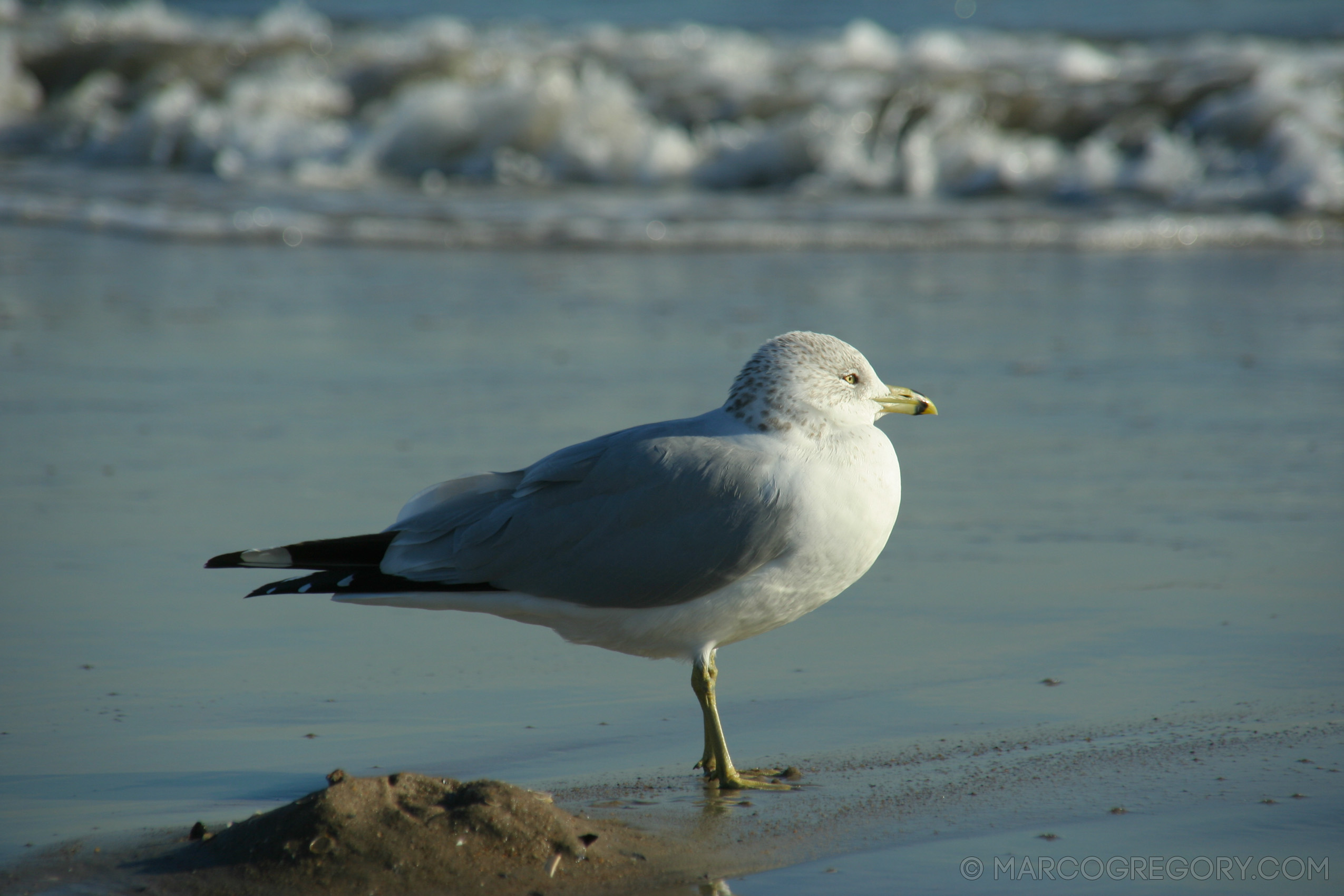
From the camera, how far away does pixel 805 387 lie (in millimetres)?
3230

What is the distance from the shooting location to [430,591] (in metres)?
3.14

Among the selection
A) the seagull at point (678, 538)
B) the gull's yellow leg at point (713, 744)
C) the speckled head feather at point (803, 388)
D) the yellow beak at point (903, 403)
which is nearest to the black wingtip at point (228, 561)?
the seagull at point (678, 538)

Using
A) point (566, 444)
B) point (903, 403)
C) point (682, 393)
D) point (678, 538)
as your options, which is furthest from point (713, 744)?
point (682, 393)

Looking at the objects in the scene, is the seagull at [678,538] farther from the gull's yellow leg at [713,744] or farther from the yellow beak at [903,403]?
the yellow beak at [903,403]

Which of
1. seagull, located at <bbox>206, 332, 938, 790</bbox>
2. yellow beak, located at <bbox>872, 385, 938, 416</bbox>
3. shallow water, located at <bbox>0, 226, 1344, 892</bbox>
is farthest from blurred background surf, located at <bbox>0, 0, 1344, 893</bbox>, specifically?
yellow beak, located at <bbox>872, 385, 938, 416</bbox>

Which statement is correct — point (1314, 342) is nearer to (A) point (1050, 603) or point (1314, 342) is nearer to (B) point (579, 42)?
(A) point (1050, 603)

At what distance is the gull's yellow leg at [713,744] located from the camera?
3.01 m

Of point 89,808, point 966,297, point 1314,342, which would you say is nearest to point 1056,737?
point 89,808

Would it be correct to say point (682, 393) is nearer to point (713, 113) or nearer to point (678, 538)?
point (678, 538)

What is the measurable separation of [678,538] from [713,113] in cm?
1159

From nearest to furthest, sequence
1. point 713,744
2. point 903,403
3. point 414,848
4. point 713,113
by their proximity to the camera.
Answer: point 414,848 → point 713,744 → point 903,403 → point 713,113

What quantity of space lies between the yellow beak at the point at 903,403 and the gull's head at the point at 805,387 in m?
0.03

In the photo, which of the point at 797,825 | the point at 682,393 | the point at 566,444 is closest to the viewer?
the point at 797,825

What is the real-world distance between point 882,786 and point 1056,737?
0.46 m
